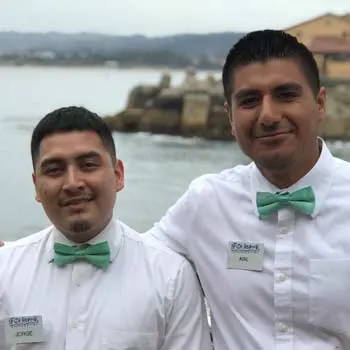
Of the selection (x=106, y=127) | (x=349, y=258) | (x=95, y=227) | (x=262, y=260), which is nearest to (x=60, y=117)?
(x=106, y=127)

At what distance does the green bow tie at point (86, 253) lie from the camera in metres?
Answer: 1.50

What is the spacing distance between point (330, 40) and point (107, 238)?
252 cm

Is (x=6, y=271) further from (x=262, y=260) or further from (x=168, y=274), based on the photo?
(x=262, y=260)

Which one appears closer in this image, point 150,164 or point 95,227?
point 95,227

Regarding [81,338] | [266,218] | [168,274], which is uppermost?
[266,218]

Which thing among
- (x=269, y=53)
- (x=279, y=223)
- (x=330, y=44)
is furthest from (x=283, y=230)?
(x=330, y=44)

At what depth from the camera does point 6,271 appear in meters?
1.53

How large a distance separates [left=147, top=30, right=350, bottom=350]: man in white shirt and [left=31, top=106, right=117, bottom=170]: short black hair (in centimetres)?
27

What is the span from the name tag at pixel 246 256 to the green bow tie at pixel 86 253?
0.26 meters

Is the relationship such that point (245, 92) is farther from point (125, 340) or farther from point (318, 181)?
point (125, 340)

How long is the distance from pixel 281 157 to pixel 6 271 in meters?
0.62

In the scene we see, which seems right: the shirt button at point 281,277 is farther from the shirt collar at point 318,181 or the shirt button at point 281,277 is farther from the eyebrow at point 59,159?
the eyebrow at point 59,159

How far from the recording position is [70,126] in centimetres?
153

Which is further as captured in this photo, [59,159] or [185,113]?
[185,113]
